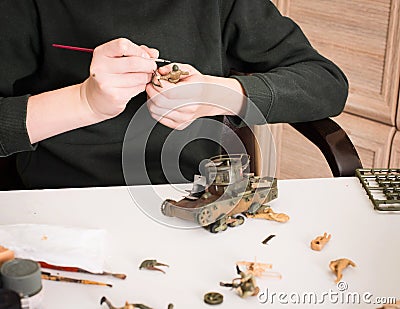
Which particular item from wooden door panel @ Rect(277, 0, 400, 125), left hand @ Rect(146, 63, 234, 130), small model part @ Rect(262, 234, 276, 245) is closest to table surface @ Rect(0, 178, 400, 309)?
small model part @ Rect(262, 234, 276, 245)

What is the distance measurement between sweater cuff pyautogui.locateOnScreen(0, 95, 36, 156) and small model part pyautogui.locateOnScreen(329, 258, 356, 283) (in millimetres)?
513

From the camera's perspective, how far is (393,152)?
6.17 feet

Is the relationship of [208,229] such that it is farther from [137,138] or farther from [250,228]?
[137,138]

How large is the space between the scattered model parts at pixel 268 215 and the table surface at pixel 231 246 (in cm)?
1

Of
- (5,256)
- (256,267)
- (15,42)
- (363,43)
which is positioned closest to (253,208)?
(256,267)

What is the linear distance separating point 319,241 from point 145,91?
44 cm

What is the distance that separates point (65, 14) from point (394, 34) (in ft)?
2.87

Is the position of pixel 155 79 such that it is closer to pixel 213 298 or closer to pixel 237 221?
pixel 237 221

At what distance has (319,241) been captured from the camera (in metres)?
0.94

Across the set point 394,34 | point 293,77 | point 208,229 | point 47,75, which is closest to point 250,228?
point 208,229

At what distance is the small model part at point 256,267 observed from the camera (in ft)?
2.87

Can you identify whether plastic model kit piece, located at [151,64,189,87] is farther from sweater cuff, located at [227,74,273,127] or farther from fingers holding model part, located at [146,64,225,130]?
sweater cuff, located at [227,74,273,127]

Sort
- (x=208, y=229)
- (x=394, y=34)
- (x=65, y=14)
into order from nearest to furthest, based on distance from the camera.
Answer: (x=208, y=229), (x=65, y=14), (x=394, y=34)

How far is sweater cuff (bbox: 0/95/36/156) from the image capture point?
1.12 meters
